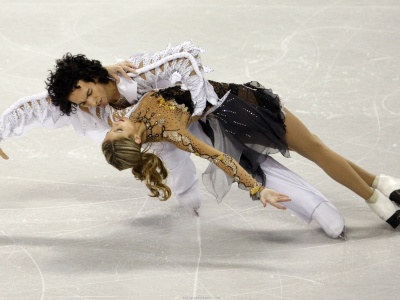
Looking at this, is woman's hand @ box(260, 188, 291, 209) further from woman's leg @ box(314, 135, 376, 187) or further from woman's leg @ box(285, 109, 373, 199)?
woman's leg @ box(314, 135, 376, 187)

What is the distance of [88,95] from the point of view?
454 cm

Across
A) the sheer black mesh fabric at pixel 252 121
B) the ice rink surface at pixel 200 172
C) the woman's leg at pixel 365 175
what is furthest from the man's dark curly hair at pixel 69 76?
the woman's leg at pixel 365 175

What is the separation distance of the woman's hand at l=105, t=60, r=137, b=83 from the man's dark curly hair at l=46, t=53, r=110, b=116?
42 mm

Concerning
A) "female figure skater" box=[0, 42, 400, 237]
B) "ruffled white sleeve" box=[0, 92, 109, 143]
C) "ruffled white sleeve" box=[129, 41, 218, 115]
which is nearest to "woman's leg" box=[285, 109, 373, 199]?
"female figure skater" box=[0, 42, 400, 237]

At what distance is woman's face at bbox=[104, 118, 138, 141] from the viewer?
14.6 ft

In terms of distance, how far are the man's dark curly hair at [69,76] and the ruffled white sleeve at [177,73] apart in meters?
0.21

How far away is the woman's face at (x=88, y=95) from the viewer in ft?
14.8

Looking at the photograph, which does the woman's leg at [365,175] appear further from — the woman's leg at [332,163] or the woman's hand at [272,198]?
the woman's hand at [272,198]

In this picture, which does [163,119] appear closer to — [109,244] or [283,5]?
[109,244]

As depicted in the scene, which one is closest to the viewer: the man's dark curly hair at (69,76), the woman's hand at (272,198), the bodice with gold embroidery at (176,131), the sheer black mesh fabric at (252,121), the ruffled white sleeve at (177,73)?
the woman's hand at (272,198)

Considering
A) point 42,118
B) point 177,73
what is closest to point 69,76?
point 42,118

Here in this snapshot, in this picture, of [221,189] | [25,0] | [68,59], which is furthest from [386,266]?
[25,0]

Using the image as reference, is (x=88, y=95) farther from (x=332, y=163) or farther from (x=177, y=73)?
(x=332, y=163)

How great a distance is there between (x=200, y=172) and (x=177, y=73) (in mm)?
1023
